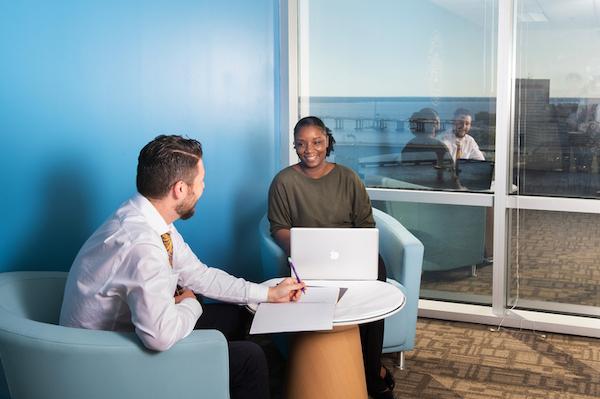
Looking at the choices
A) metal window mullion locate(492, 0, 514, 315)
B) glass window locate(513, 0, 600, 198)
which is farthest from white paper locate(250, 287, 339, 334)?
glass window locate(513, 0, 600, 198)

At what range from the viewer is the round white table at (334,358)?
106 inches

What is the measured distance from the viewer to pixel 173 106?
11.2 ft

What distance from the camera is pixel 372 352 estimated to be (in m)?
3.11

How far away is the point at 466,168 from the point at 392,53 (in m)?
0.82

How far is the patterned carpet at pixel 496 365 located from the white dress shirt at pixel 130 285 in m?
1.53

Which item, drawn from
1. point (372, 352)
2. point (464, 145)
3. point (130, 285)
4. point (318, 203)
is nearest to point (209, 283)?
point (130, 285)

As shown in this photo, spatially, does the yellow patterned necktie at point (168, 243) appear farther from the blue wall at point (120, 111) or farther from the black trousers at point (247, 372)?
the blue wall at point (120, 111)

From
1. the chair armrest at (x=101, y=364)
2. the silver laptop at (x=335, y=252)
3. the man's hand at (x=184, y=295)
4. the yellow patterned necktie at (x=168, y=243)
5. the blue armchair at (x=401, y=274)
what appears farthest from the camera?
the blue armchair at (x=401, y=274)

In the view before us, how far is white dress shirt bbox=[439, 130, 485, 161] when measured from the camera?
4.16m

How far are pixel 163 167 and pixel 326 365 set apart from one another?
3.35 feet

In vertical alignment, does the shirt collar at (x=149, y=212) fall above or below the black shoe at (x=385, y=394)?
above

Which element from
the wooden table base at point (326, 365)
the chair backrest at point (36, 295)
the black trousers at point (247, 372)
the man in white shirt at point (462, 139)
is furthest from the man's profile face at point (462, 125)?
the chair backrest at point (36, 295)

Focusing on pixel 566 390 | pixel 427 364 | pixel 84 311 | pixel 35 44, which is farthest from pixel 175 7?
pixel 566 390

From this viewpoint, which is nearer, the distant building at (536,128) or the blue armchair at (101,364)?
the blue armchair at (101,364)
